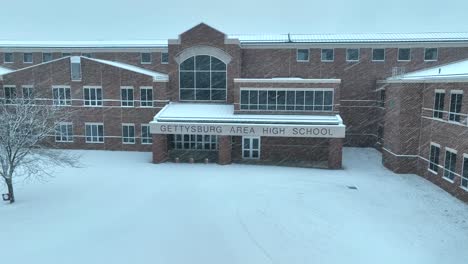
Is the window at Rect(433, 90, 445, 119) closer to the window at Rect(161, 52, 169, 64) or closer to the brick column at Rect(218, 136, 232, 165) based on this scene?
the brick column at Rect(218, 136, 232, 165)

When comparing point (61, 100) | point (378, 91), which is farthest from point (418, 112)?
point (61, 100)

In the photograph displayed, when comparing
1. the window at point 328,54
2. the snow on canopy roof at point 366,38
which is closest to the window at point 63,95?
the snow on canopy roof at point 366,38

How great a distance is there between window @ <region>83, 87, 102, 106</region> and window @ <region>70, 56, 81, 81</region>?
1319 millimetres

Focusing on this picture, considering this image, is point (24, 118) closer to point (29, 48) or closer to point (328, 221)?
point (328, 221)

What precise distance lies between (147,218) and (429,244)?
40.4ft

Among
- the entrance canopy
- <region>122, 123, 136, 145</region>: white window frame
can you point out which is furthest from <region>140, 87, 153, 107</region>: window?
the entrance canopy

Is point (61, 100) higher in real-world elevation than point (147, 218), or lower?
higher

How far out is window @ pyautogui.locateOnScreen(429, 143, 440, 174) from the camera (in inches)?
862

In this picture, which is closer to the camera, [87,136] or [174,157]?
[174,157]

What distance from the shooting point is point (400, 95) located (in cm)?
2473

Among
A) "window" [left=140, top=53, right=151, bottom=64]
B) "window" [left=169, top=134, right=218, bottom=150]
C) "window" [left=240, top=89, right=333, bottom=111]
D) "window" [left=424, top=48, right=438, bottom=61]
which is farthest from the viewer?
"window" [left=140, top=53, right=151, bottom=64]

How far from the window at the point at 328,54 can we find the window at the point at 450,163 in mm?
16298

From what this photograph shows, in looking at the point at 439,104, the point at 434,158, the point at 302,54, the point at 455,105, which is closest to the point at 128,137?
the point at 302,54

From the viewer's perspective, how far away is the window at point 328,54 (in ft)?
111
